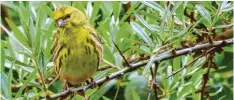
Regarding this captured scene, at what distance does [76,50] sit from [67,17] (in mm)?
97

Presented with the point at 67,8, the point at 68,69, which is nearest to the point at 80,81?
the point at 68,69

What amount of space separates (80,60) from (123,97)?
11.2 inches

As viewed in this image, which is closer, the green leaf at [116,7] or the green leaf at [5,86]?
the green leaf at [5,86]

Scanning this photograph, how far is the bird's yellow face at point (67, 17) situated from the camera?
1133 mm

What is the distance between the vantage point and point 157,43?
3.58 feet

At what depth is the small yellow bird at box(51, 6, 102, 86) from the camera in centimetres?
122

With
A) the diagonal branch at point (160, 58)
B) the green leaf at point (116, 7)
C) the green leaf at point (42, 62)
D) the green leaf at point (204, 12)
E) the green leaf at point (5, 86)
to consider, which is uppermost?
the green leaf at point (116, 7)

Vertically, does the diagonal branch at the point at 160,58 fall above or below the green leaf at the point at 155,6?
below

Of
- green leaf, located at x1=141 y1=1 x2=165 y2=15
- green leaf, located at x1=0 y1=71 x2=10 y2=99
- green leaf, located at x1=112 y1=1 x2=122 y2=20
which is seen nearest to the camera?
green leaf, located at x1=0 y1=71 x2=10 y2=99

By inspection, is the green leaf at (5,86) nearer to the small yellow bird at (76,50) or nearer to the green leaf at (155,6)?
the small yellow bird at (76,50)

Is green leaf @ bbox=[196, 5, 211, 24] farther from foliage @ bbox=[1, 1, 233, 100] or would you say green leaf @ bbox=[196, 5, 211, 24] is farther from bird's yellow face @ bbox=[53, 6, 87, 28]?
bird's yellow face @ bbox=[53, 6, 87, 28]

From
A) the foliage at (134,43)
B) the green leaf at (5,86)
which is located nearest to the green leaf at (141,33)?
the foliage at (134,43)

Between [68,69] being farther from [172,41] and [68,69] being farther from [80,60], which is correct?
[172,41]

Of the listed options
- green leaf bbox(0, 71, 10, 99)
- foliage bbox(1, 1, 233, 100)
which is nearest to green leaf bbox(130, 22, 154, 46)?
foliage bbox(1, 1, 233, 100)
